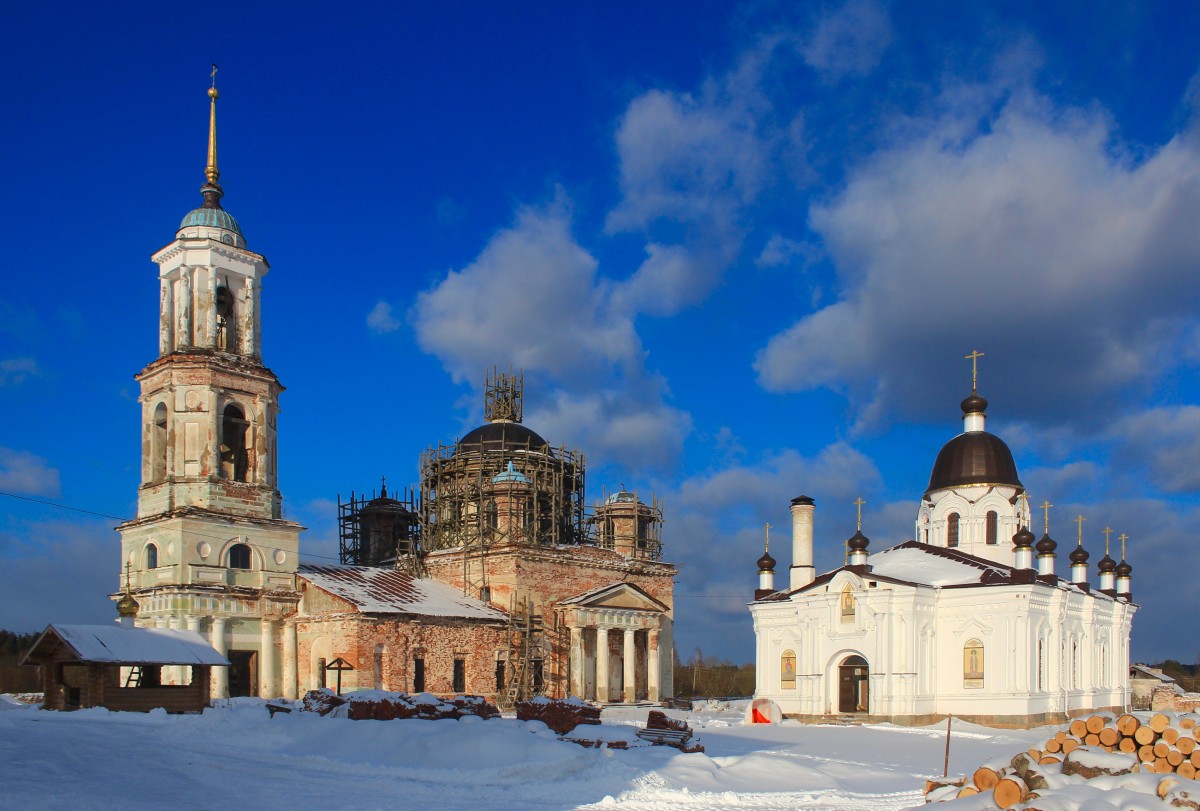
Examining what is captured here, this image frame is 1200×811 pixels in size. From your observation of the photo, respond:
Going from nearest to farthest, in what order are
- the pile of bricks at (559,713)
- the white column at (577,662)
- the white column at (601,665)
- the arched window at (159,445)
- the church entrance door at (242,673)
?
the pile of bricks at (559,713) < the church entrance door at (242,673) < the arched window at (159,445) < the white column at (601,665) < the white column at (577,662)

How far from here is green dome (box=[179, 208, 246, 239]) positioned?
36656mm

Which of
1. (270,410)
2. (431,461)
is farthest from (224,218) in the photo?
(431,461)

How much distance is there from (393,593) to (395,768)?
20.8 metres

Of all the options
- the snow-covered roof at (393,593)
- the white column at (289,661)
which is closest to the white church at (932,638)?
the snow-covered roof at (393,593)

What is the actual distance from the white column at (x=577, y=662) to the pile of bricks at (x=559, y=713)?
51.9ft

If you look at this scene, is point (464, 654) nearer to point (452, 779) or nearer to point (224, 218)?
point (224, 218)

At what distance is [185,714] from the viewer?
82.1 feet

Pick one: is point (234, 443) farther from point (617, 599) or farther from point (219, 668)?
point (617, 599)

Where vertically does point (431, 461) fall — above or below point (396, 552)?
above

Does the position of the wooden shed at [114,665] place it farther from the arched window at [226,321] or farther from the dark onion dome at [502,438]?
the dark onion dome at [502,438]

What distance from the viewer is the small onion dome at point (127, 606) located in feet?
107

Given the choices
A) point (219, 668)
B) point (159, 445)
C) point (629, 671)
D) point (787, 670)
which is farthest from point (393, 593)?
point (787, 670)

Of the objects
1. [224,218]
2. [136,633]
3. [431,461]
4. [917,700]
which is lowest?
[917,700]

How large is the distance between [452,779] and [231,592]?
62.7 ft
